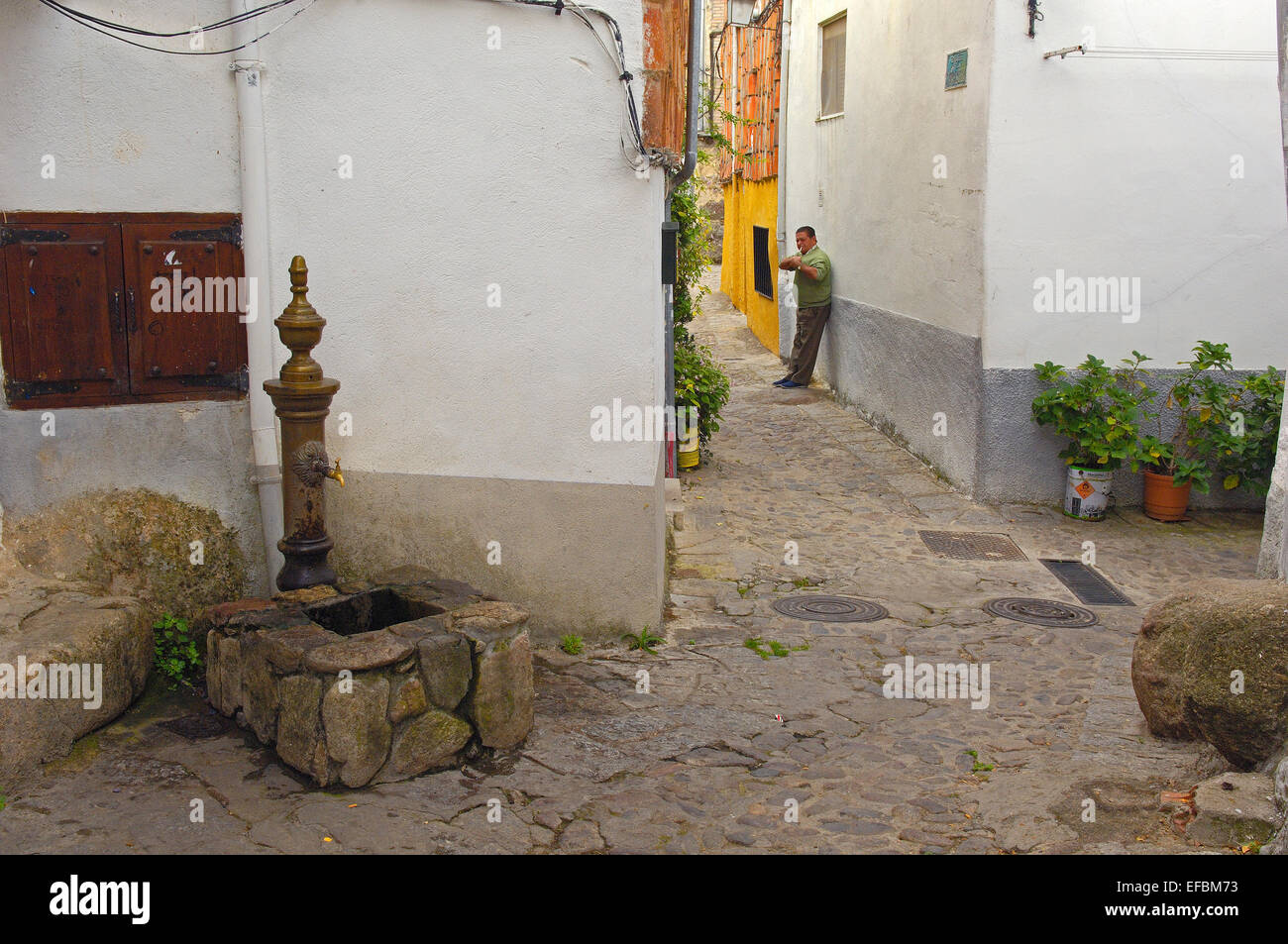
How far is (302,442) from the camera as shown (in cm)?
472

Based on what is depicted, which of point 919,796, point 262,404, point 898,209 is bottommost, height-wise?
point 919,796

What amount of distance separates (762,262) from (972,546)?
9.81 meters

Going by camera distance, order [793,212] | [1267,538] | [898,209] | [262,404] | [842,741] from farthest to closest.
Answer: [793,212] < [898,209] < [1267,538] < [262,404] < [842,741]

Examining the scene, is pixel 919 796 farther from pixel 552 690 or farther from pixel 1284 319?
pixel 1284 319

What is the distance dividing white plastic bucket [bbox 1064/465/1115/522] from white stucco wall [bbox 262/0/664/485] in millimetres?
4150

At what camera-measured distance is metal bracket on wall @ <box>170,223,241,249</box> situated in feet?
16.5

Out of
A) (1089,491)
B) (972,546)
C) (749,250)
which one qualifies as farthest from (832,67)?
(972,546)

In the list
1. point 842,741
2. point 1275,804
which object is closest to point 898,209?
point 842,741

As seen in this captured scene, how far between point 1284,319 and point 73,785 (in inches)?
323

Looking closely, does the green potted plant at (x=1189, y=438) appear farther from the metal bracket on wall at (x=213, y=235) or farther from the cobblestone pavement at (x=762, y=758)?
the metal bracket on wall at (x=213, y=235)

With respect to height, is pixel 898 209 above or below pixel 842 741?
above

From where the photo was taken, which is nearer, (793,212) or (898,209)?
(898,209)

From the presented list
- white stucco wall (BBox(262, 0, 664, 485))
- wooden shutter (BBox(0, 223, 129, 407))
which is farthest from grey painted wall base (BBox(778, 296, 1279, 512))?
wooden shutter (BBox(0, 223, 129, 407))

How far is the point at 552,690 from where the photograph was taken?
17.0 ft
